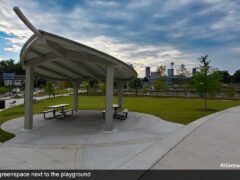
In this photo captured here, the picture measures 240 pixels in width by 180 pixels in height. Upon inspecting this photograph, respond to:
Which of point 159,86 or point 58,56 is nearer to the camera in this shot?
point 58,56

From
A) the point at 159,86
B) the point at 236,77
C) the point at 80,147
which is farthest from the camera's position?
the point at 236,77

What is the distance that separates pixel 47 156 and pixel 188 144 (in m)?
4.74

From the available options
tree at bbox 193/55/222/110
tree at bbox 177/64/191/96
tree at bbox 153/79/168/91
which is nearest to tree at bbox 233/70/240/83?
tree at bbox 177/64/191/96

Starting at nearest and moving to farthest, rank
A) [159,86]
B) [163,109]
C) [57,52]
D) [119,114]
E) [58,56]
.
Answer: [57,52], [58,56], [119,114], [163,109], [159,86]

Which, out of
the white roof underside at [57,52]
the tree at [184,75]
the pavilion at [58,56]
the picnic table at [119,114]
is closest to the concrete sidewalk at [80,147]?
the pavilion at [58,56]

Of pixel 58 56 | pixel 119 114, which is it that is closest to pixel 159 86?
pixel 119 114

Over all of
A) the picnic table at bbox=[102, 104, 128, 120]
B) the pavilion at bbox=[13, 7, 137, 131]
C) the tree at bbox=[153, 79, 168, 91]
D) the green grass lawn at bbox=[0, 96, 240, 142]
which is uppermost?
the pavilion at bbox=[13, 7, 137, 131]

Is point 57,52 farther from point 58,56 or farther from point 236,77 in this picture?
point 236,77

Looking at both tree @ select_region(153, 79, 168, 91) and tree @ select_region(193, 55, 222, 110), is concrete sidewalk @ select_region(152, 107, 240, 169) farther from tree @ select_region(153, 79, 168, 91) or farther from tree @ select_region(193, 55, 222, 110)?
tree @ select_region(153, 79, 168, 91)

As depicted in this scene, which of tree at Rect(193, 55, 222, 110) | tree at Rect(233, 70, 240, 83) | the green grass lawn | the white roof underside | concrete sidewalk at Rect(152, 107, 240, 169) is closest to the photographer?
concrete sidewalk at Rect(152, 107, 240, 169)

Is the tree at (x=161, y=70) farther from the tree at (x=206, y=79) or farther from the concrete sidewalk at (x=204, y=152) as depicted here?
the concrete sidewalk at (x=204, y=152)

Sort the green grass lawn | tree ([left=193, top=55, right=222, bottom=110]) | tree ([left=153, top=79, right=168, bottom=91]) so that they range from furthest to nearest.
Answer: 1. tree ([left=153, top=79, right=168, bottom=91])
2. tree ([left=193, top=55, right=222, bottom=110])
3. the green grass lawn

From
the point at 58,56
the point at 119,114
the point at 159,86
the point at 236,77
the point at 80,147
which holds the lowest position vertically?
the point at 80,147

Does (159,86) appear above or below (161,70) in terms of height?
below
